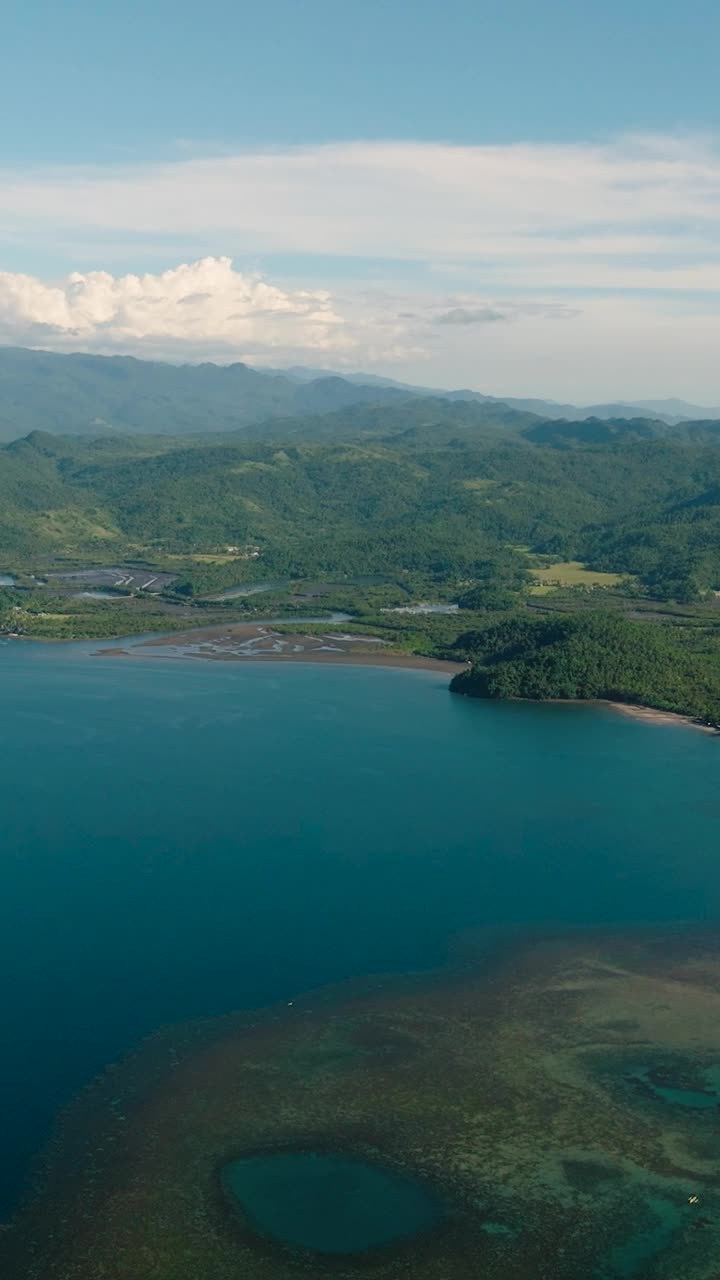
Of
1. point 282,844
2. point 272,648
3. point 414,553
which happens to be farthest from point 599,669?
point 414,553

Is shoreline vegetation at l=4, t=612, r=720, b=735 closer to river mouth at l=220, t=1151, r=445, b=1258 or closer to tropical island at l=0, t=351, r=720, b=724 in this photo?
tropical island at l=0, t=351, r=720, b=724

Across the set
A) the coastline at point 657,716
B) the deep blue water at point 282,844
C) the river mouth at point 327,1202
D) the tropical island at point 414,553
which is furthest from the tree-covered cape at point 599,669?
the river mouth at point 327,1202

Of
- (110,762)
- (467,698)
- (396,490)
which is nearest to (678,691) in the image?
(467,698)

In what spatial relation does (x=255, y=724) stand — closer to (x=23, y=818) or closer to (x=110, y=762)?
(x=110, y=762)

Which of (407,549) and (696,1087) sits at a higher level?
(407,549)

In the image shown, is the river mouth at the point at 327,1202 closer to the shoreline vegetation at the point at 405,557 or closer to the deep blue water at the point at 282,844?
the deep blue water at the point at 282,844

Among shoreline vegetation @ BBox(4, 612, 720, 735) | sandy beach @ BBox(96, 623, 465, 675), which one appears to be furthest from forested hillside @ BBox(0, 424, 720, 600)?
sandy beach @ BBox(96, 623, 465, 675)
